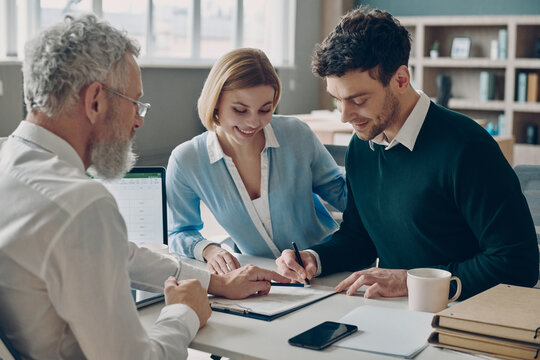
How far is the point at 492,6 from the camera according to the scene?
7.45 metres

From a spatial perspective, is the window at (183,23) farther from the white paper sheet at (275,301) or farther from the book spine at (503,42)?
the white paper sheet at (275,301)

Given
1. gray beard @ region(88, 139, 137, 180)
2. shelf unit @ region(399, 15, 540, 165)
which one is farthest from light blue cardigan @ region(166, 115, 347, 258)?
shelf unit @ region(399, 15, 540, 165)

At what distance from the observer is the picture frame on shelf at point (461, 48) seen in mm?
7465

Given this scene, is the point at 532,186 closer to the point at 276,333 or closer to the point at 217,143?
the point at 217,143

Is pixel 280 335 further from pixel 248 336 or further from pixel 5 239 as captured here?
pixel 5 239

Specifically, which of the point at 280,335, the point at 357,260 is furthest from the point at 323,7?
the point at 280,335

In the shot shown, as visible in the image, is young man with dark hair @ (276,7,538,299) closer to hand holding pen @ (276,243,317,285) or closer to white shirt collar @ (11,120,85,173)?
hand holding pen @ (276,243,317,285)

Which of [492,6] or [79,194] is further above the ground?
[492,6]

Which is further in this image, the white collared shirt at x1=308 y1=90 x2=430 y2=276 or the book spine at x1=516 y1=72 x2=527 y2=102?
the book spine at x1=516 y1=72 x2=527 y2=102

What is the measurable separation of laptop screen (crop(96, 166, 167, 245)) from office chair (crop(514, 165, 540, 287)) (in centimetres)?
109

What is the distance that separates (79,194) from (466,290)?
0.93 meters

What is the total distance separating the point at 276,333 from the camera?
1370 mm

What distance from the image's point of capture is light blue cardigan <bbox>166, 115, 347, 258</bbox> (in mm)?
2174

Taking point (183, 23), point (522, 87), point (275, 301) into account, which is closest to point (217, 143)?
point (275, 301)
